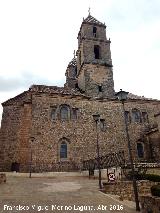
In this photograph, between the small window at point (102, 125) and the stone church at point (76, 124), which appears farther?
the small window at point (102, 125)

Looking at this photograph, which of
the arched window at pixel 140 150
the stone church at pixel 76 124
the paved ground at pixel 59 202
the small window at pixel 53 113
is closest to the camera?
the paved ground at pixel 59 202

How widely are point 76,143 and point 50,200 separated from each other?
54.9 ft

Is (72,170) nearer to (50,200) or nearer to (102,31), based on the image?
(50,200)

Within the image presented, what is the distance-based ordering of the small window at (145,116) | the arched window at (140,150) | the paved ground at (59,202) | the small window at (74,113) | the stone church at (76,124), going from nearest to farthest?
the paved ground at (59,202) → the stone church at (76,124) → the small window at (74,113) → the arched window at (140,150) → the small window at (145,116)

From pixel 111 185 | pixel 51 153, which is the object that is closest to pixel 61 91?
pixel 51 153

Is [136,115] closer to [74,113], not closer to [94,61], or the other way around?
[74,113]

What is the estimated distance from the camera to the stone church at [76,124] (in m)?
26.1

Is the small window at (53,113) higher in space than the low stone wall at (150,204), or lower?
higher

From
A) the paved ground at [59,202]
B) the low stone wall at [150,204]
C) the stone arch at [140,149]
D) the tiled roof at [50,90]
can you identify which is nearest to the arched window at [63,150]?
the tiled roof at [50,90]

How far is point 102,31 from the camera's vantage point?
36562 millimetres

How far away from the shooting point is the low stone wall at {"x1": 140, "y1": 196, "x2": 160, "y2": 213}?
849 cm

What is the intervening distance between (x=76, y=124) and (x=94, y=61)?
10183 millimetres

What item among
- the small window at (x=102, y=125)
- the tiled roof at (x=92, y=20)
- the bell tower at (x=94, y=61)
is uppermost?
the tiled roof at (x=92, y=20)

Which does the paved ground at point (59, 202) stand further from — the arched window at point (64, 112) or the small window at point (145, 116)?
the small window at point (145, 116)
